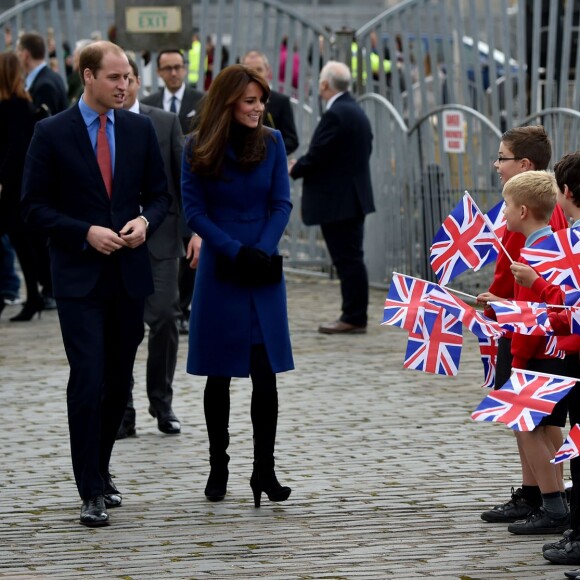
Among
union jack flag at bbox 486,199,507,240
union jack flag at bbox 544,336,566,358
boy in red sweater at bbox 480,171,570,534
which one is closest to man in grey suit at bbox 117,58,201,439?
union jack flag at bbox 486,199,507,240

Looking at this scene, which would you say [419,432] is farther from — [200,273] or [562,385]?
[562,385]

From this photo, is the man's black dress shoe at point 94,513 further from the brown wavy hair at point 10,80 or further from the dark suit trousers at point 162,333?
the brown wavy hair at point 10,80

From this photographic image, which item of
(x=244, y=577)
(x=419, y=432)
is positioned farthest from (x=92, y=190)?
(x=419, y=432)

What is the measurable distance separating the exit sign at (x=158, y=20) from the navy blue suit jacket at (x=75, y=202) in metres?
7.62

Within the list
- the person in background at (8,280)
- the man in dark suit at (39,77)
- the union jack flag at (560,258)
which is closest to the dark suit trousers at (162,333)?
the union jack flag at (560,258)

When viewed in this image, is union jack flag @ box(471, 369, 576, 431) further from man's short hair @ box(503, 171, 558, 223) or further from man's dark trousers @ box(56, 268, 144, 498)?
man's dark trousers @ box(56, 268, 144, 498)

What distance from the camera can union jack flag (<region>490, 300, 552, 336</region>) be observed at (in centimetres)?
587

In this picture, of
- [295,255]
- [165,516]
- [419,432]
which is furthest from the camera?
[295,255]

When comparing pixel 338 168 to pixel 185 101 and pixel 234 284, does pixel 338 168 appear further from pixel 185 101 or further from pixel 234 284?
pixel 234 284

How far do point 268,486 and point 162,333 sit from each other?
2057 mm

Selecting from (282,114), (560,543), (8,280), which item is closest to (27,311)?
(8,280)

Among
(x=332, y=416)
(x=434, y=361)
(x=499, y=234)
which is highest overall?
(x=499, y=234)

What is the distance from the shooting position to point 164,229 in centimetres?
866

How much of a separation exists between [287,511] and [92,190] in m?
1.56
